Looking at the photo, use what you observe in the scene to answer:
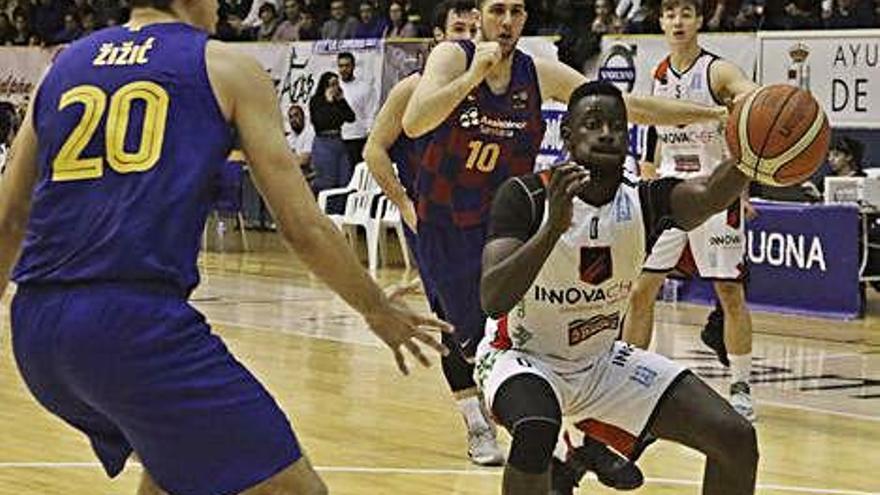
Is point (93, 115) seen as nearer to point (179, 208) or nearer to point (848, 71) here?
point (179, 208)

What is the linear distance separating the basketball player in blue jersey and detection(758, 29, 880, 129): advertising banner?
10645 millimetres

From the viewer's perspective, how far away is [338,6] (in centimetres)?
1931

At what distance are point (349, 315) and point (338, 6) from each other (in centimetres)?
681

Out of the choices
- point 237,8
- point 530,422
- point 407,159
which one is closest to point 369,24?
point 237,8

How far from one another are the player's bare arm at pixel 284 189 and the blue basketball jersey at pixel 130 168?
4cm

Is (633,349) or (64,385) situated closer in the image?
(64,385)

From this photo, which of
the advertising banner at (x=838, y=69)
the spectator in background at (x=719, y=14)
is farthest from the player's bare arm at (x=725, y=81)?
the spectator in background at (x=719, y=14)

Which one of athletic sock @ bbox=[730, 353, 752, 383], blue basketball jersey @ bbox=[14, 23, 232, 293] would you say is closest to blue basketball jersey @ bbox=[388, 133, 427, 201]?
athletic sock @ bbox=[730, 353, 752, 383]

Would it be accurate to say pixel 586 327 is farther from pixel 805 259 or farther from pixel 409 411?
pixel 805 259

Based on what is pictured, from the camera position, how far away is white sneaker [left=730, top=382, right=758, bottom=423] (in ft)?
28.9

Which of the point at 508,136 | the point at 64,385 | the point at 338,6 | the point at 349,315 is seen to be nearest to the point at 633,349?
the point at 508,136

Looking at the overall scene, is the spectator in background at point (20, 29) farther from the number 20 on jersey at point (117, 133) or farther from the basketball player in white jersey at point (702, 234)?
the number 20 on jersey at point (117, 133)

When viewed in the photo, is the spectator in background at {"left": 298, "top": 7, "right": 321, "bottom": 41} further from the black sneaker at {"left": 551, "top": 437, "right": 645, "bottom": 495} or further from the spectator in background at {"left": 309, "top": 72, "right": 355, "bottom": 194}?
the black sneaker at {"left": 551, "top": 437, "right": 645, "bottom": 495}

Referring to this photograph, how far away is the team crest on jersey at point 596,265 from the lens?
5.77 metres
